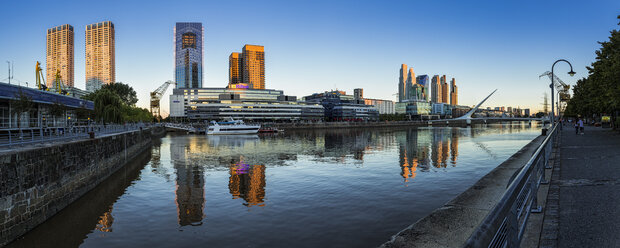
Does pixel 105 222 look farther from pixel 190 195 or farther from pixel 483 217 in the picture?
pixel 483 217

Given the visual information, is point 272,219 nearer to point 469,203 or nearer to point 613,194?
point 469,203

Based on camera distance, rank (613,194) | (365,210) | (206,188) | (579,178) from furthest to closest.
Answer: (206,188) → (365,210) → (579,178) → (613,194)

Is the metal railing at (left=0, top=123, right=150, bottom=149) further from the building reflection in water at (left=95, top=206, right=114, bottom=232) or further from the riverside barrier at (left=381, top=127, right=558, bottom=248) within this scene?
the riverside barrier at (left=381, top=127, right=558, bottom=248)

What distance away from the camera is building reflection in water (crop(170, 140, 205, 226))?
1536 centimetres

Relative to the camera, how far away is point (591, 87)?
4566cm

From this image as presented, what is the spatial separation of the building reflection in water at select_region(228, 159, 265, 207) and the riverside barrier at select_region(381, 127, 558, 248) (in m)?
9.98

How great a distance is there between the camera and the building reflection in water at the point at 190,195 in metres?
15.4

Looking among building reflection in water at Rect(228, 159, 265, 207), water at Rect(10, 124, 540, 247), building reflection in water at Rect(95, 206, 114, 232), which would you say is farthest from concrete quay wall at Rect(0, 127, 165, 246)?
building reflection in water at Rect(228, 159, 265, 207)

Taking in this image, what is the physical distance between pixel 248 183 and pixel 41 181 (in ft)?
36.6

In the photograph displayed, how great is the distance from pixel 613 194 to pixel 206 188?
19597mm

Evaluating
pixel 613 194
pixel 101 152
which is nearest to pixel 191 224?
pixel 613 194

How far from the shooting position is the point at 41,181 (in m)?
15.0

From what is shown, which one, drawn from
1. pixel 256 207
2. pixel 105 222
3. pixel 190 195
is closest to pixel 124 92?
pixel 190 195

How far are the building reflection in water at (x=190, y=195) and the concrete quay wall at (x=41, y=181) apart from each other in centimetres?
550
